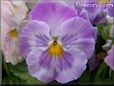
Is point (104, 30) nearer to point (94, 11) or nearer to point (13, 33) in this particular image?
point (94, 11)

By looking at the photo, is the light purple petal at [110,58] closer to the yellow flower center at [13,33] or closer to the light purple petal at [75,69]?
the light purple petal at [75,69]

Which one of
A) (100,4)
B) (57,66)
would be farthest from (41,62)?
(100,4)

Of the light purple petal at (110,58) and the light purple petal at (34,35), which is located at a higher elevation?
the light purple petal at (34,35)

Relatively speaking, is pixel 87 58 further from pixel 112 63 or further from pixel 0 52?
pixel 0 52

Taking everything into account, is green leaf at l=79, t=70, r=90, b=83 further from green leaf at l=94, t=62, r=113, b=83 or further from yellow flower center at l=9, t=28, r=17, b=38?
yellow flower center at l=9, t=28, r=17, b=38

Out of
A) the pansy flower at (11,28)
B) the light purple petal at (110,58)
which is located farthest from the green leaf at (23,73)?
the light purple petal at (110,58)

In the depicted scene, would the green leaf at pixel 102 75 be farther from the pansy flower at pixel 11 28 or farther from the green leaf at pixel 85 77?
the pansy flower at pixel 11 28

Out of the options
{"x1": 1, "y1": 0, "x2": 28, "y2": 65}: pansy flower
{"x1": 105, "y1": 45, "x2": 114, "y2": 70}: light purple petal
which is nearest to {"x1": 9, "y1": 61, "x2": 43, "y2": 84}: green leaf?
{"x1": 1, "y1": 0, "x2": 28, "y2": 65}: pansy flower

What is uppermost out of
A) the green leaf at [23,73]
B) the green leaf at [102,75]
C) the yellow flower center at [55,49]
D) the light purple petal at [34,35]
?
the light purple petal at [34,35]
